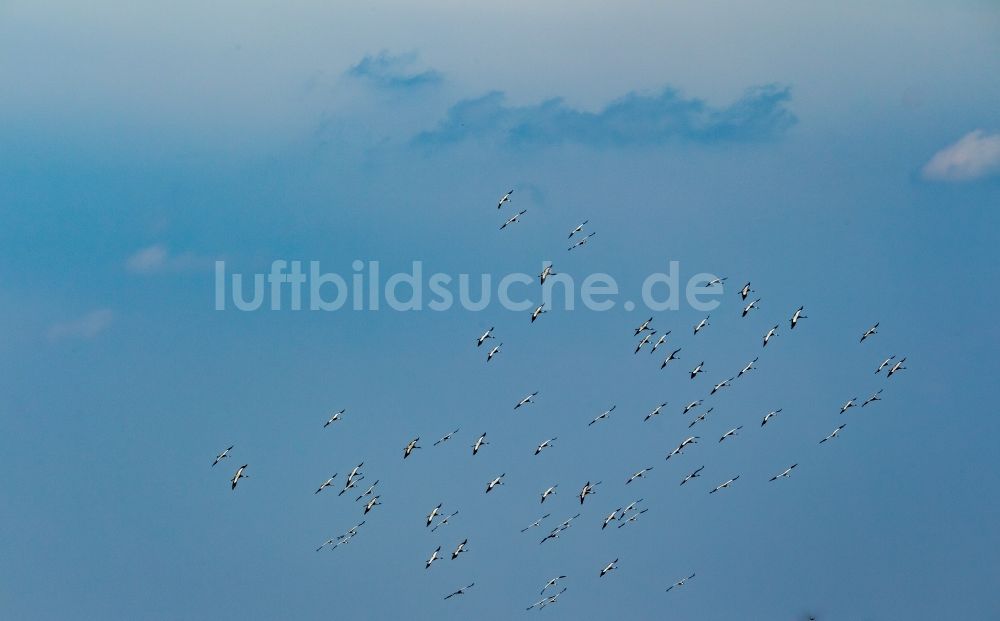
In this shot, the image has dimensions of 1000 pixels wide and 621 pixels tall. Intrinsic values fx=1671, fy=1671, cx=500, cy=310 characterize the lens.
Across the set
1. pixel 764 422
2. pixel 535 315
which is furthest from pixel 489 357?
pixel 764 422

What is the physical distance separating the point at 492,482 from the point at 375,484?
1153 cm

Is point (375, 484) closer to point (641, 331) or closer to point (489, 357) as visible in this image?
point (489, 357)

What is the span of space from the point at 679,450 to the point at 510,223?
20.9 meters

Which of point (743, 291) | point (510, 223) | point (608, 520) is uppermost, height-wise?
point (510, 223)

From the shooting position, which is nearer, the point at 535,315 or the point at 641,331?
the point at 535,315

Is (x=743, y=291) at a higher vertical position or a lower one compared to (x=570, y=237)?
lower

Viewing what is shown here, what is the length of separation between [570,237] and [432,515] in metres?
25.1

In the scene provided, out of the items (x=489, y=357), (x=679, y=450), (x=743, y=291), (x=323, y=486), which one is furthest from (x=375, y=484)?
(x=743, y=291)

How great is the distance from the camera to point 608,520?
413 ft

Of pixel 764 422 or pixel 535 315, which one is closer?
pixel 535 315

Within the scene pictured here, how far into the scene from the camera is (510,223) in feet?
408

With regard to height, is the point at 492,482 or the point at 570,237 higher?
the point at 570,237

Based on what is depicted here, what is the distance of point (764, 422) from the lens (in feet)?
417

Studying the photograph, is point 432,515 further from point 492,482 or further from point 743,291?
point 743,291
